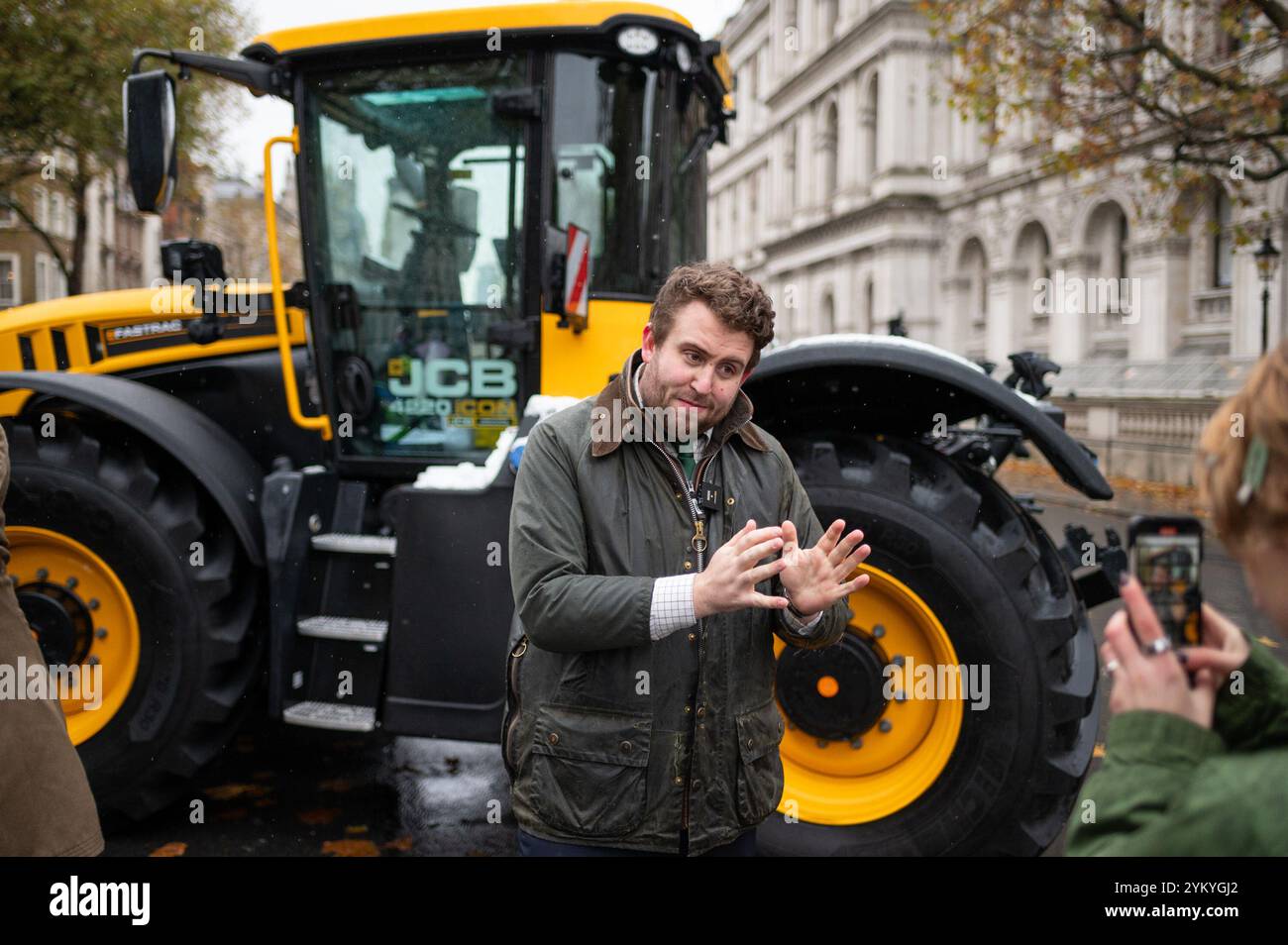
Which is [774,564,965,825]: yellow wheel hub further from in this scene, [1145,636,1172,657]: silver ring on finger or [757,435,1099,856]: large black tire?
[1145,636,1172,657]: silver ring on finger

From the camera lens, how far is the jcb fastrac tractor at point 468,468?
3180mm

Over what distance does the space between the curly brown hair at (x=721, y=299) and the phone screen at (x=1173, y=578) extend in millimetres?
925

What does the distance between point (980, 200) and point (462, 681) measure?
121ft

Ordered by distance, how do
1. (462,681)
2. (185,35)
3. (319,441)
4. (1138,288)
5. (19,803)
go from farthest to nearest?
(1138,288) < (185,35) < (319,441) < (462,681) < (19,803)

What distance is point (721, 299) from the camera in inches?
76.9

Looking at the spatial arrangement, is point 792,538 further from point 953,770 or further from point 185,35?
point 185,35

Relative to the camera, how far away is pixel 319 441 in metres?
4.46

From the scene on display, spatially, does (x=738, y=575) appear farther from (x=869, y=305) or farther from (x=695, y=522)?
(x=869, y=305)

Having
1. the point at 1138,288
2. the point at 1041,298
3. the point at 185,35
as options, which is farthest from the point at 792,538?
the point at 1041,298

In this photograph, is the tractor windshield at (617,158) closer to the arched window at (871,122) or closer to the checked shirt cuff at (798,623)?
the checked shirt cuff at (798,623)

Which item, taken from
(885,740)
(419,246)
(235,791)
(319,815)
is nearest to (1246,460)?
(885,740)

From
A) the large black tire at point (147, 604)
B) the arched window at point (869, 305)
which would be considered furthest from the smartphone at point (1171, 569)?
the arched window at point (869, 305)

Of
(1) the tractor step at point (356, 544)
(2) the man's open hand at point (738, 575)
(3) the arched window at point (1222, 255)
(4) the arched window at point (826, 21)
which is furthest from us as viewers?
(4) the arched window at point (826, 21)

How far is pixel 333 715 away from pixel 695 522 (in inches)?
80.8
